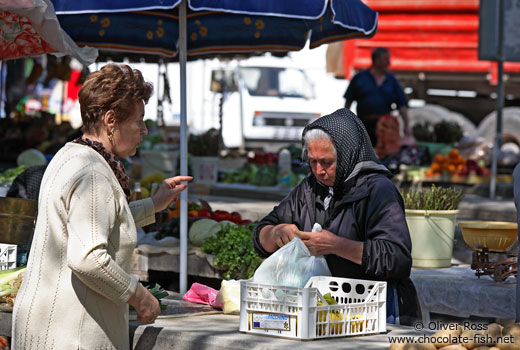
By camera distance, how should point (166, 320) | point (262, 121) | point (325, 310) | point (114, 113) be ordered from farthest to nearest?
point (262, 121), point (166, 320), point (325, 310), point (114, 113)

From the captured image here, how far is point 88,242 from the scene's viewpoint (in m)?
3.18

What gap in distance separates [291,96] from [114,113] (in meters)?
16.8

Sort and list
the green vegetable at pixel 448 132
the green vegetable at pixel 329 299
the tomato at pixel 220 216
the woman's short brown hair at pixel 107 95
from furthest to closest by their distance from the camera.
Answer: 1. the green vegetable at pixel 448 132
2. the tomato at pixel 220 216
3. the green vegetable at pixel 329 299
4. the woman's short brown hair at pixel 107 95

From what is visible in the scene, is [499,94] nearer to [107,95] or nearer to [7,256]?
[7,256]

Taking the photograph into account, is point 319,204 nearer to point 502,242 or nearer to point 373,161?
point 373,161

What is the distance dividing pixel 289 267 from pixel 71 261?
3.76 feet

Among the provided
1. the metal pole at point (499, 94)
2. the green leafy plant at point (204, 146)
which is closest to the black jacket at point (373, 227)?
the metal pole at point (499, 94)

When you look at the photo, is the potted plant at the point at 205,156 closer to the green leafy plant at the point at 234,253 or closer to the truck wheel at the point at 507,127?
the truck wheel at the point at 507,127

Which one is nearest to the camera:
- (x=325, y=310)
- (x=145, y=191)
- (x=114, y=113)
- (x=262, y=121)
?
(x=114, y=113)

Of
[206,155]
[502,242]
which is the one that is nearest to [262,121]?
[206,155]

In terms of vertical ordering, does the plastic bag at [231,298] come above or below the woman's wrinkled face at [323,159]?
below

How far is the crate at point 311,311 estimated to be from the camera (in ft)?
12.5

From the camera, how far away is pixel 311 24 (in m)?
7.16

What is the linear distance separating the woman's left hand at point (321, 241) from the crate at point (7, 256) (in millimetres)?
2129
